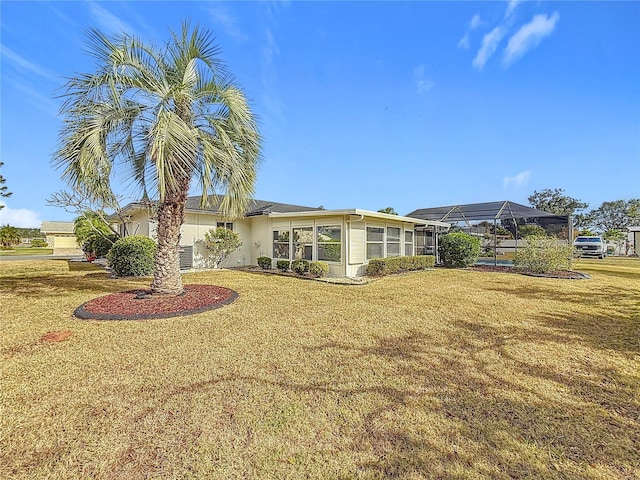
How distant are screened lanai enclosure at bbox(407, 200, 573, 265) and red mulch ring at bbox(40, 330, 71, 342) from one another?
1385cm

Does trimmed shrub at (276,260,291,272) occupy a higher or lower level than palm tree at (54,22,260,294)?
lower

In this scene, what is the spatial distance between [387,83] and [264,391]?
43.8 ft

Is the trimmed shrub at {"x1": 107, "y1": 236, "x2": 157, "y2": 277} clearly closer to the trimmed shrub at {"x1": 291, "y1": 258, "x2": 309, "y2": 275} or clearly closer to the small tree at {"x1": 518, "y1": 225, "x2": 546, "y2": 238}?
the trimmed shrub at {"x1": 291, "y1": 258, "x2": 309, "y2": 275}

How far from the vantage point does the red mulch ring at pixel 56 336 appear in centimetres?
448

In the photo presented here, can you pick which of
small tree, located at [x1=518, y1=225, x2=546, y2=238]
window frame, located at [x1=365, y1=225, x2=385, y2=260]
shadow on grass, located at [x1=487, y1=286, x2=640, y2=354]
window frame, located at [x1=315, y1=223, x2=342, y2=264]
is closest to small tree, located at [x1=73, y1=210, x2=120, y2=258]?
window frame, located at [x1=315, y1=223, x2=342, y2=264]

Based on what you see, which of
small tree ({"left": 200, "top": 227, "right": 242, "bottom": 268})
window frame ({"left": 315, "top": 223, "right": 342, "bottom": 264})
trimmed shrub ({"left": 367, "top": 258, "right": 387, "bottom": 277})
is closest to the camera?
window frame ({"left": 315, "top": 223, "right": 342, "bottom": 264})

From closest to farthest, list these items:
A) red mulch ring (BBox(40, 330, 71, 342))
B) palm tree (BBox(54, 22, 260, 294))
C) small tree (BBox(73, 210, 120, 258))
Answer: red mulch ring (BBox(40, 330, 71, 342))
palm tree (BBox(54, 22, 260, 294))
small tree (BBox(73, 210, 120, 258))

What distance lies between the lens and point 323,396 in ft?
9.75

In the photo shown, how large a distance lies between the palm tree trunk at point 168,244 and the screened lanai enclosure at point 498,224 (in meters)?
11.6

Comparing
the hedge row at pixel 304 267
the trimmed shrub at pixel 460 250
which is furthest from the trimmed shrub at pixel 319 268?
the trimmed shrub at pixel 460 250

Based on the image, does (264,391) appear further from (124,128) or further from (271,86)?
(271,86)

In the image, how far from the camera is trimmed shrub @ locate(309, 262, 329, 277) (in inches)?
437

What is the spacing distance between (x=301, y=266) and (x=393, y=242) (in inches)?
177

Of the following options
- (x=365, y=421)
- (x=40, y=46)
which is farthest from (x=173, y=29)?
(x=365, y=421)
